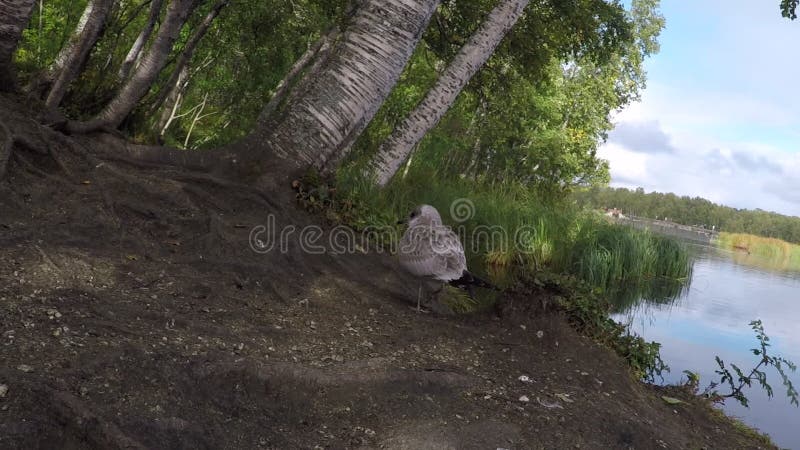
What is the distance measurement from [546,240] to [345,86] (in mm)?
8841

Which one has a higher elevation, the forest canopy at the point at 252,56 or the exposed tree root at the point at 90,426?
the forest canopy at the point at 252,56

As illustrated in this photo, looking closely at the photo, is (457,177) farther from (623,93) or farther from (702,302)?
(623,93)

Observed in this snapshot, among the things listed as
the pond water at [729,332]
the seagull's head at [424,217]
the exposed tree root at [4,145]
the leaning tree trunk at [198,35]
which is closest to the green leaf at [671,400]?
the pond water at [729,332]

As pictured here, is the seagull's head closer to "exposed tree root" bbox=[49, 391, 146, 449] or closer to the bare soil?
the bare soil

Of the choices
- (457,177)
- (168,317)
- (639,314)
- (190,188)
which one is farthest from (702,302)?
Result: (168,317)

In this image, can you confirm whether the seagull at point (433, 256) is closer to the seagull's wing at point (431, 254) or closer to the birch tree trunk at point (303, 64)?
the seagull's wing at point (431, 254)

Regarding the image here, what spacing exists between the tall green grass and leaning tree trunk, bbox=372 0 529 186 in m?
0.48

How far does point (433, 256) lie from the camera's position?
5645mm

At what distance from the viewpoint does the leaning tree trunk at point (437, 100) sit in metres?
8.00

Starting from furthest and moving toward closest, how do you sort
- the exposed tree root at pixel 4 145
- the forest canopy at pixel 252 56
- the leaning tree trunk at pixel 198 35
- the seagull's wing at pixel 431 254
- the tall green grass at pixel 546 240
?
the tall green grass at pixel 546 240, the leaning tree trunk at pixel 198 35, the forest canopy at pixel 252 56, the seagull's wing at pixel 431 254, the exposed tree root at pixel 4 145

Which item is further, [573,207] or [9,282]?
[573,207]

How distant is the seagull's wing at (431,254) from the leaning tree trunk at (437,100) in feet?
7.33

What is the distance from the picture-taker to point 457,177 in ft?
61.4

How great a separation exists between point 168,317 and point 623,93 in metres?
37.3
